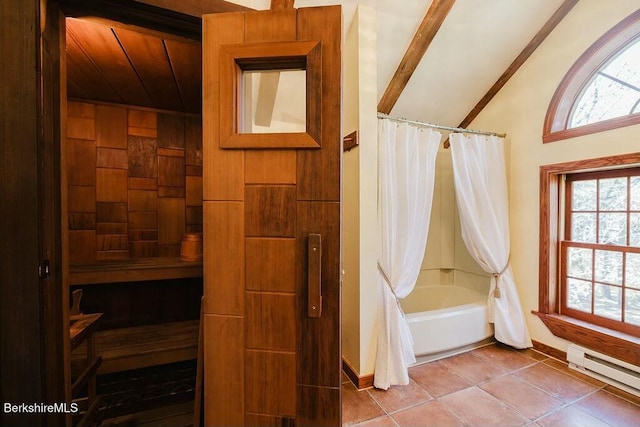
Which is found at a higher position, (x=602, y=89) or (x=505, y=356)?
(x=602, y=89)

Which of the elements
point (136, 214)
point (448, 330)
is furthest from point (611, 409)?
point (136, 214)

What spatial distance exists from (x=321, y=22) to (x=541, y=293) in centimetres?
275

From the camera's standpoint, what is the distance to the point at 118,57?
135cm

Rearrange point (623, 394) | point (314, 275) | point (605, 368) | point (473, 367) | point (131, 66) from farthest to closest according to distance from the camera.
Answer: point (473, 367), point (605, 368), point (623, 394), point (131, 66), point (314, 275)

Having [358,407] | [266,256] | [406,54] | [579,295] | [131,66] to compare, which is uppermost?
[406,54]

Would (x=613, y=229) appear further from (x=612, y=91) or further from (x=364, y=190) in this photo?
(x=364, y=190)

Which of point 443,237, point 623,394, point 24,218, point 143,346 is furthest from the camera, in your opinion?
point 443,237

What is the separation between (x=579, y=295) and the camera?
205 centimetres

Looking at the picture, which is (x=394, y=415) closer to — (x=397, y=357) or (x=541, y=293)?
(x=397, y=357)

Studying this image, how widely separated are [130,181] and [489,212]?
10.3 ft

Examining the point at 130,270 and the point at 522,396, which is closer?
the point at 130,270

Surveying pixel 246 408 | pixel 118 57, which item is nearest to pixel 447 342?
pixel 246 408

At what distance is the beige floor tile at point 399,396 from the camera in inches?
63.4

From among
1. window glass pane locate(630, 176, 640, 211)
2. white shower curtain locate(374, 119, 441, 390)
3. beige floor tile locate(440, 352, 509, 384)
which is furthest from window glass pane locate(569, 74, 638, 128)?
beige floor tile locate(440, 352, 509, 384)
